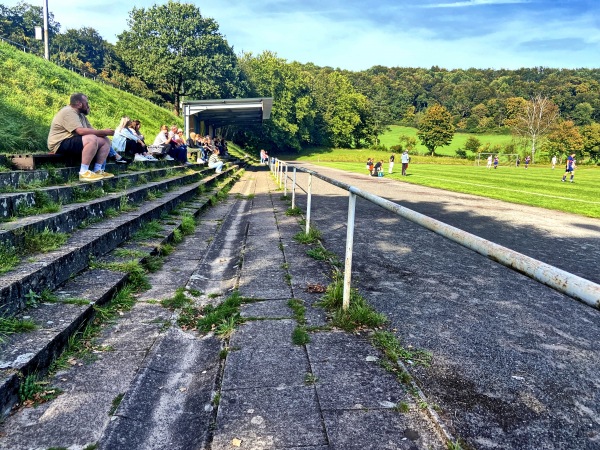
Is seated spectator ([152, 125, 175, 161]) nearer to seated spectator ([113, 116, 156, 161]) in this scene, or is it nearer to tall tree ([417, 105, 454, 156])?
seated spectator ([113, 116, 156, 161])

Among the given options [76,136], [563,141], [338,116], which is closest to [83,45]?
[338,116]

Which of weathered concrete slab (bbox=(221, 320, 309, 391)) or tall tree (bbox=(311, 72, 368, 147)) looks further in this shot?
tall tree (bbox=(311, 72, 368, 147))

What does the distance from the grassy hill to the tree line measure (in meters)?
16.7

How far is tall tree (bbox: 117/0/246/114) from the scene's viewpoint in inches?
1876

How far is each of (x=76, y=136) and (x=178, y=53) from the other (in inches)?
1869

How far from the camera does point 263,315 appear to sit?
3.26 metres

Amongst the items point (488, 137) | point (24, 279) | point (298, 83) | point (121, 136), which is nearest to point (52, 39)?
point (298, 83)

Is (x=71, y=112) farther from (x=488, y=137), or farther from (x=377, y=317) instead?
(x=488, y=137)

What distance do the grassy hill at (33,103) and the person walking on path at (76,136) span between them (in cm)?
92

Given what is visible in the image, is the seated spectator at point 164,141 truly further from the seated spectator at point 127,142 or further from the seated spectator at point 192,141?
the seated spectator at point 192,141

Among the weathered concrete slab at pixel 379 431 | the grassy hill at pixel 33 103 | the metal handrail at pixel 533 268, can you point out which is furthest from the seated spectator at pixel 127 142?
the metal handrail at pixel 533 268

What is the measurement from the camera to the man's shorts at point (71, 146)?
6051 mm

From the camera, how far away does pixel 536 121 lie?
7319cm

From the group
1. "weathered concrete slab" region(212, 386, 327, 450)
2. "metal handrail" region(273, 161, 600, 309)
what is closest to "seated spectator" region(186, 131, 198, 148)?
"weathered concrete slab" region(212, 386, 327, 450)
